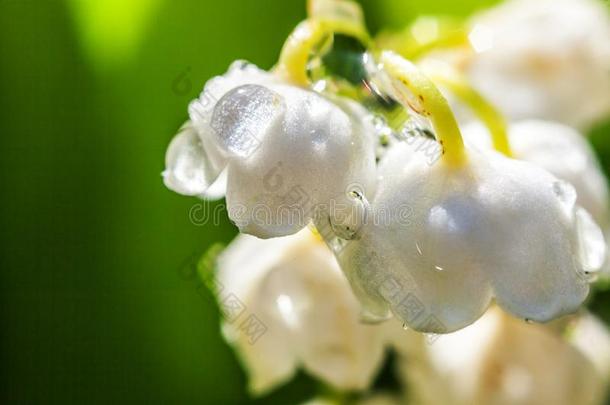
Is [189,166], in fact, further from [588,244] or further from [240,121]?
[588,244]

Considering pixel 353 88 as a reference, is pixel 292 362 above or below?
below

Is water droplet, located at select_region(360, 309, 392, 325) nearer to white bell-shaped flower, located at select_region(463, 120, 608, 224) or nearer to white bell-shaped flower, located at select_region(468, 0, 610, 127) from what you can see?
white bell-shaped flower, located at select_region(463, 120, 608, 224)

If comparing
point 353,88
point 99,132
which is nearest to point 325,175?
point 353,88

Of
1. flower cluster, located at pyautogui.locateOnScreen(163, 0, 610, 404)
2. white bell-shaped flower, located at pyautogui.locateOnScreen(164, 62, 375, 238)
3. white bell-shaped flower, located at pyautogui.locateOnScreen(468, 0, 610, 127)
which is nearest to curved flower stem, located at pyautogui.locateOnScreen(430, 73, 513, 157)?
flower cluster, located at pyautogui.locateOnScreen(163, 0, 610, 404)

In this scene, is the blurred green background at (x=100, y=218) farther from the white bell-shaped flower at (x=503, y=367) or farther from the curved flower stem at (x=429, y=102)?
the curved flower stem at (x=429, y=102)

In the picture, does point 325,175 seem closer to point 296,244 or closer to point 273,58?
point 296,244

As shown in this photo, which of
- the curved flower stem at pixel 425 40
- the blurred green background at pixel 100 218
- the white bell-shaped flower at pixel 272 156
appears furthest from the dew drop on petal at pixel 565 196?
the blurred green background at pixel 100 218

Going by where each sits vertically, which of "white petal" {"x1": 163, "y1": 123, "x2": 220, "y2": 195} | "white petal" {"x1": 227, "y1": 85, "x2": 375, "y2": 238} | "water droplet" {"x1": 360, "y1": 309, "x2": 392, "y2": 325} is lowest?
"water droplet" {"x1": 360, "y1": 309, "x2": 392, "y2": 325}
